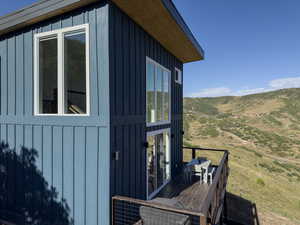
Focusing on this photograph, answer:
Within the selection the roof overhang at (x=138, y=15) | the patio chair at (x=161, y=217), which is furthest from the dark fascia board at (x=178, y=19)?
the patio chair at (x=161, y=217)

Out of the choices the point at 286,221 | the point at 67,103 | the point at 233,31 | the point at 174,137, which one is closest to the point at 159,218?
the point at 67,103

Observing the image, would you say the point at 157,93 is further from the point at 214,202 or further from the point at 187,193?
the point at 214,202

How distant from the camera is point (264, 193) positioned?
35.9 ft

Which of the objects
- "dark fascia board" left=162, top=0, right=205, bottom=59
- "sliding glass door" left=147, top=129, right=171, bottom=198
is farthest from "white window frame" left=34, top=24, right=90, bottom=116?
"sliding glass door" left=147, top=129, right=171, bottom=198

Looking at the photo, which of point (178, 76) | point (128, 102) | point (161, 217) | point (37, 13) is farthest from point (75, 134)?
point (178, 76)

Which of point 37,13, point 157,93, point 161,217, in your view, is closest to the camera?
point 161,217

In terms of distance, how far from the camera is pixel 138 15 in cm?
338

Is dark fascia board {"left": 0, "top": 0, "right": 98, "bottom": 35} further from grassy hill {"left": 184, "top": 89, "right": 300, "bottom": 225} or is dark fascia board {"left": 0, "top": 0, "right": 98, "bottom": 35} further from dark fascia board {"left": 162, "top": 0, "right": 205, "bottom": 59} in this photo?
grassy hill {"left": 184, "top": 89, "right": 300, "bottom": 225}

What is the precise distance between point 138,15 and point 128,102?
65.9 inches

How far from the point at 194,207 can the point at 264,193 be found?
32.0ft

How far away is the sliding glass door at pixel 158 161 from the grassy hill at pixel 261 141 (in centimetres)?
563

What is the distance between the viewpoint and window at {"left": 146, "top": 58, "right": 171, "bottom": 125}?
14.7ft

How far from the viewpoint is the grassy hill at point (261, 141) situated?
1036 centimetres

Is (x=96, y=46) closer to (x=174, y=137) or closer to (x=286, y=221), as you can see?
(x=174, y=137)
